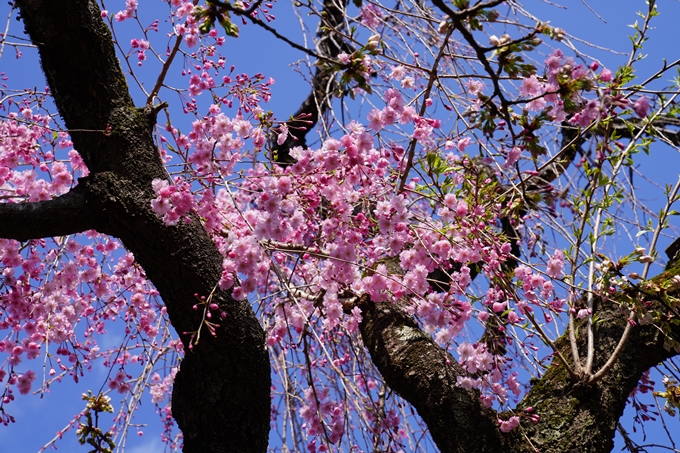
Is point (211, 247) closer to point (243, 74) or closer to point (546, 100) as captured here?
point (243, 74)

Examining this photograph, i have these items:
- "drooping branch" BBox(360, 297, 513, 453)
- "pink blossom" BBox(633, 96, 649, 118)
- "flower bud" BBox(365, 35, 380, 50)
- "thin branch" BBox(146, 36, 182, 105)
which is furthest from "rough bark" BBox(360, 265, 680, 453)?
"thin branch" BBox(146, 36, 182, 105)

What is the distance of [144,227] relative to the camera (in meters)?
1.87

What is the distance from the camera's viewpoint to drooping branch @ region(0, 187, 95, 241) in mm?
1941

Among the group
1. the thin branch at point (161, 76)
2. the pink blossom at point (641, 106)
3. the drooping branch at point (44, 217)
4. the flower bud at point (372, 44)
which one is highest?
the thin branch at point (161, 76)

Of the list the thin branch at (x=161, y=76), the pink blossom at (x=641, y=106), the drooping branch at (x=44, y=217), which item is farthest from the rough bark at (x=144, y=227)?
the pink blossom at (x=641, y=106)

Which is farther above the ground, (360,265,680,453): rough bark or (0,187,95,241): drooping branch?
(0,187,95,241): drooping branch

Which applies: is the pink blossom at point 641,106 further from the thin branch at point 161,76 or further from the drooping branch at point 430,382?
the thin branch at point 161,76

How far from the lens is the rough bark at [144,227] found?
188 cm

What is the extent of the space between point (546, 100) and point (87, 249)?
2133 mm

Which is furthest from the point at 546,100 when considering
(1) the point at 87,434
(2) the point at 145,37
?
(2) the point at 145,37

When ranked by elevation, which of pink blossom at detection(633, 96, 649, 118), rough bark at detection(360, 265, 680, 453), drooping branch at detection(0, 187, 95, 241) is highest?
drooping branch at detection(0, 187, 95, 241)

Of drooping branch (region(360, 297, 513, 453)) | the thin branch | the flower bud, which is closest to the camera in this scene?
the flower bud

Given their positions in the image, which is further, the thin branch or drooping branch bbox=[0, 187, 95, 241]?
the thin branch

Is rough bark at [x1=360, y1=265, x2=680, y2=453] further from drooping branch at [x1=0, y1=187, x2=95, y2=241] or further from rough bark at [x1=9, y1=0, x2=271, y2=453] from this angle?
drooping branch at [x1=0, y1=187, x2=95, y2=241]
